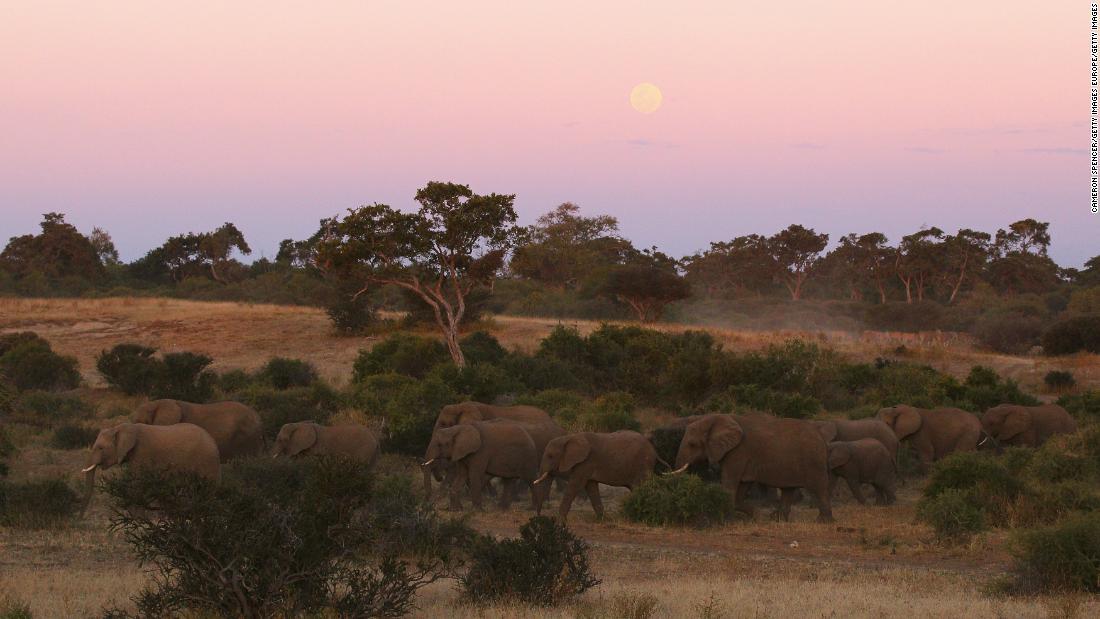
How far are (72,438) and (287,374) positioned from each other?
11.8 m

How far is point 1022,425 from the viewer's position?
82.8ft

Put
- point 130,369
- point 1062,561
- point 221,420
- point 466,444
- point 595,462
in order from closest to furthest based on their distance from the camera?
point 1062,561, point 595,462, point 466,444, point 221,420, point 130,369

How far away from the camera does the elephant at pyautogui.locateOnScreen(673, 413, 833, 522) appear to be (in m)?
18.0

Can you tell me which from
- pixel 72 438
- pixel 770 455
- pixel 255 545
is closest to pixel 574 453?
pixel 770 455

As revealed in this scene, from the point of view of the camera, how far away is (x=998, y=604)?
37.7 ft

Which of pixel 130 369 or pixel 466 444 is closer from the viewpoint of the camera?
pixel 466 444

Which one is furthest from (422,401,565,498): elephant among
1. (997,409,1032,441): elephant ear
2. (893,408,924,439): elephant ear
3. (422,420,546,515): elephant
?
(997,409,1032,441): elephant ear

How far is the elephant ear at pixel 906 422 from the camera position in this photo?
23.7 m

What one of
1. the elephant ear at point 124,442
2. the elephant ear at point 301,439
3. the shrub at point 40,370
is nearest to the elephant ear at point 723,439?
the elephant ear at point 301,439

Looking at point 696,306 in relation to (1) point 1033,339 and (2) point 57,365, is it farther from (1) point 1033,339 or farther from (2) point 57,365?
(2) point 57,365

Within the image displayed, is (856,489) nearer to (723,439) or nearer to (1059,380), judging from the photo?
(723,439)

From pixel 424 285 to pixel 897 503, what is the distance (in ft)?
73.4

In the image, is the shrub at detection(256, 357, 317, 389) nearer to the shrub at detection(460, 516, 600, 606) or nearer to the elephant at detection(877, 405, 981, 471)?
the elephant at detection(877, 405, 981, 471)

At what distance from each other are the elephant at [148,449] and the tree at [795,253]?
8472 centimetres
